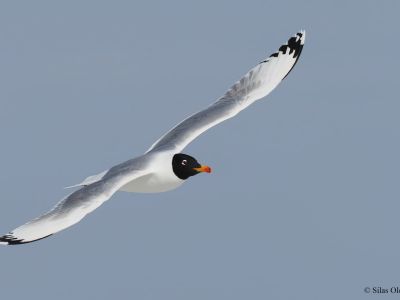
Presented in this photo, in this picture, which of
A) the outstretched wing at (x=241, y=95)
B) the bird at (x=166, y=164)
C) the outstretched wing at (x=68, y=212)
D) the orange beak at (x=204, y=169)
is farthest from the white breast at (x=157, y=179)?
the outstretched wing at (x=68, y=212)

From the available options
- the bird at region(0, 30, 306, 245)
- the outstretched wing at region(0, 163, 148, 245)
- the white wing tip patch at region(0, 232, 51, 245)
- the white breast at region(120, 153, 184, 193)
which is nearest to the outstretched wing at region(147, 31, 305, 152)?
the bird at region(0, 30, 306, 245)

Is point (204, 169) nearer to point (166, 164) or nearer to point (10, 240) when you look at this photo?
point (166, 164)

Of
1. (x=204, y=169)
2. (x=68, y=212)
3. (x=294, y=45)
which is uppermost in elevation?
(x=294, y=45)

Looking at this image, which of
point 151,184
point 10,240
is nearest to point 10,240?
point 10,240

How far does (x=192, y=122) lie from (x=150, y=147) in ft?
3.16

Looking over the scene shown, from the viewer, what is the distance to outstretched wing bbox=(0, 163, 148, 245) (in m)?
17.0

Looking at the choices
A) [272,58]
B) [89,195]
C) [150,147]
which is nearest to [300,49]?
[272,58]

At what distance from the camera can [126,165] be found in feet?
63.5

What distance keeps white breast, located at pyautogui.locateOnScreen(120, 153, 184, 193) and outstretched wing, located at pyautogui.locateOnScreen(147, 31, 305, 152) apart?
0.79 metres

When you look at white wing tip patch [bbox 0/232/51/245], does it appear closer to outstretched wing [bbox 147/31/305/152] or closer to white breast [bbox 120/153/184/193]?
white breast [bbox 120/153/184/193]

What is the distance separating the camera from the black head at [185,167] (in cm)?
1981

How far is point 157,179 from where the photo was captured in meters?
19.7


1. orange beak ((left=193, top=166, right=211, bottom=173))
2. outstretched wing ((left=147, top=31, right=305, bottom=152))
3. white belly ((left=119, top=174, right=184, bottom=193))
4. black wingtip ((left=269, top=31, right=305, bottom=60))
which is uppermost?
black wingtip ((left=269, top=31, right=305, bottom=60))

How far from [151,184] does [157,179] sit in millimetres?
161
